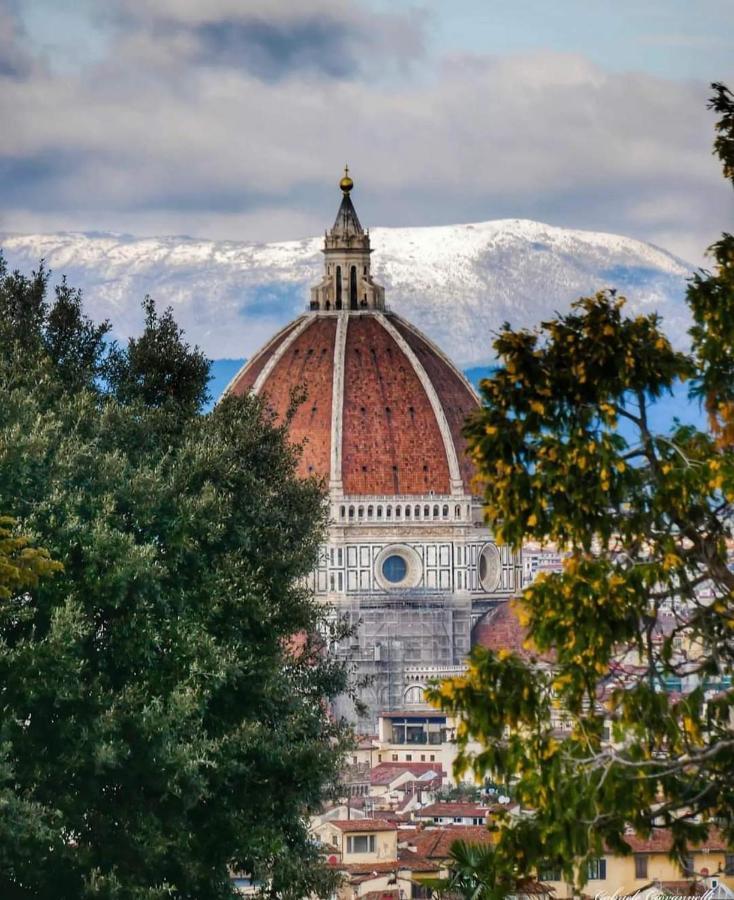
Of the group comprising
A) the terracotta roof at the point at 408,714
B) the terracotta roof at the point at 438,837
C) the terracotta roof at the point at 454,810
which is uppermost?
the terracotta roof at the point at 408,714

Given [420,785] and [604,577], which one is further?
[420,785]

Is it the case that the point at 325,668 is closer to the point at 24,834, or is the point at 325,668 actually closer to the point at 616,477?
the point at 24,834

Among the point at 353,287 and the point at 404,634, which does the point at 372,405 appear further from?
the point at 404,634

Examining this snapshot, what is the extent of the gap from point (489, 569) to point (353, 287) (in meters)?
13.6

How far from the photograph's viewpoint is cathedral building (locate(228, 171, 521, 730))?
371ft

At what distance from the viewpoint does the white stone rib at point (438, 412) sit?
113m

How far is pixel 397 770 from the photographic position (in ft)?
274

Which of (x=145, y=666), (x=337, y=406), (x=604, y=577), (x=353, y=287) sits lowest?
(x=604, y=577)

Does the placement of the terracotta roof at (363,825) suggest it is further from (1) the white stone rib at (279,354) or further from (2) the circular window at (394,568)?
(2) the circular window at (394,568)

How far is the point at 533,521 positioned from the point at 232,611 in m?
11.5

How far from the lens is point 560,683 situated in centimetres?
1568

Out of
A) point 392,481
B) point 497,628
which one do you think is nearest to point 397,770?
point 497,628

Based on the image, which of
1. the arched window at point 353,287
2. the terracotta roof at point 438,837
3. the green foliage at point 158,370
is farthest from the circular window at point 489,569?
the green foliage at point 158,370

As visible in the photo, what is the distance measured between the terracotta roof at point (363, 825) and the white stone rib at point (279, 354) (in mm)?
56613
